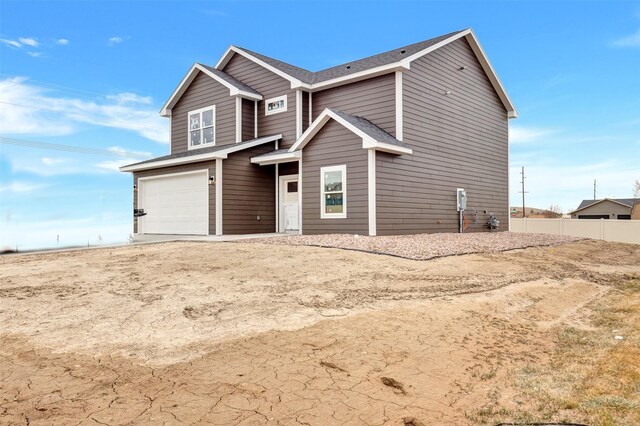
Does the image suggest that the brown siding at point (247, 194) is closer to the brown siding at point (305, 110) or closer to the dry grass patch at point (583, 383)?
the brown siding at point (305, 110)

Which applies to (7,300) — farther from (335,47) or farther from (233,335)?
(335,47)

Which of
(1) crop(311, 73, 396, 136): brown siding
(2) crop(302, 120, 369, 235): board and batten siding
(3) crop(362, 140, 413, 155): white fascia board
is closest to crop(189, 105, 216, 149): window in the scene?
(1) crop(311, 73, 396, 136): brown siding

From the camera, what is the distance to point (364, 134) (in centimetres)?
1252

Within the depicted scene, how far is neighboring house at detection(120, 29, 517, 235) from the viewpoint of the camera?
44.5 ft

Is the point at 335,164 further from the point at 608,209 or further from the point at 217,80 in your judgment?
the point at 608,209

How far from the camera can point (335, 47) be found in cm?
2089

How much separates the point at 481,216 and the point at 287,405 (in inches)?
653

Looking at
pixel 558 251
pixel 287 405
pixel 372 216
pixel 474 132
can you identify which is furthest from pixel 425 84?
pixel 287 405

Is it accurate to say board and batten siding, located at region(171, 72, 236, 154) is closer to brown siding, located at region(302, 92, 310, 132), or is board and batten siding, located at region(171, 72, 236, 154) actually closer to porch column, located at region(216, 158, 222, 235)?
porch column, located at region(216, 158, 222, 235)

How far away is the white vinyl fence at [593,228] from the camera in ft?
71.7

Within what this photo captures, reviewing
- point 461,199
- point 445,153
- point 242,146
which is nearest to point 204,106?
point 242,146

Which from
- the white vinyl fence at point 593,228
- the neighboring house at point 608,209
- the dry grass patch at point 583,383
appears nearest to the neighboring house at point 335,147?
the white vinyl fence at point 593,228

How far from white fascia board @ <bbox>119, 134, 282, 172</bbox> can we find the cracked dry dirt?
245 inches

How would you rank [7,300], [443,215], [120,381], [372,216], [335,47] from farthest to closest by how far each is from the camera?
1. [335,47]
2. [443,215]
3. [372,216]
4. [7,300]
5. [120,381]
